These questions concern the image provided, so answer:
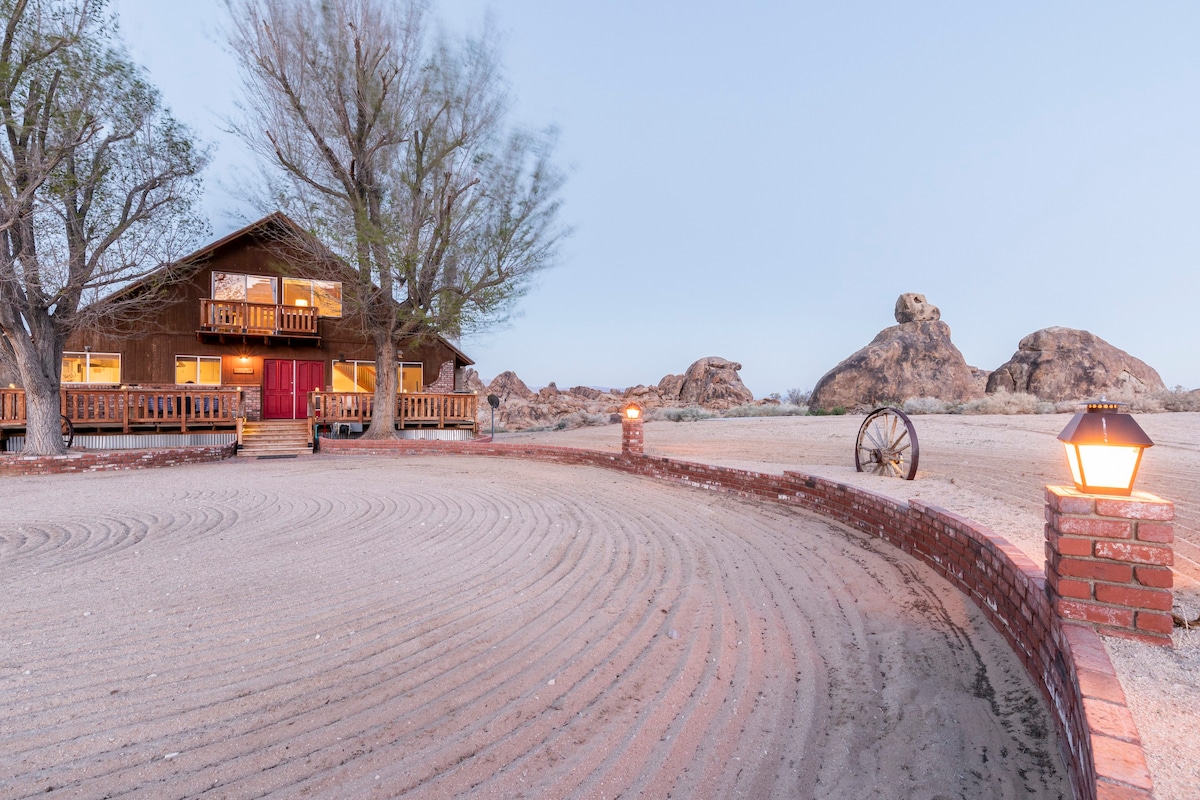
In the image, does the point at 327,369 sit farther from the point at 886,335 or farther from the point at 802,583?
the point at 886,335

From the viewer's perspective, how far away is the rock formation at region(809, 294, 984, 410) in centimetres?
2012

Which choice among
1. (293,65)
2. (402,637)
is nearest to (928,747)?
(402,637)

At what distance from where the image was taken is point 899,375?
20.3 m

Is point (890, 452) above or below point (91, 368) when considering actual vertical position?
below

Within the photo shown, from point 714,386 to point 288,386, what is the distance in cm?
2112

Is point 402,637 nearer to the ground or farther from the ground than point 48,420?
nearer to the ground

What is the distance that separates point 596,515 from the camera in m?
6.61

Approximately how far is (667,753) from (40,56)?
51.5 ft

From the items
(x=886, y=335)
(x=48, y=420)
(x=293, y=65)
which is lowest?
(x=48, y=420)

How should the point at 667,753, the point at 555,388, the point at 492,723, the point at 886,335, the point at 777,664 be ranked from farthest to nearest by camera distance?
the point at 555,388, the point at 886,335, the point at 777,664, the point at 492,723, the point at 667,753

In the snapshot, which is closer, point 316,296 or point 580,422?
point 316,296

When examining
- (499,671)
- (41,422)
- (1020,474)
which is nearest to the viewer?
(499,671)

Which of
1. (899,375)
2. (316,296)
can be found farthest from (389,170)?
(899,375)

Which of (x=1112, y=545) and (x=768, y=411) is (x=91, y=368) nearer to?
(x=1112, y=545)
